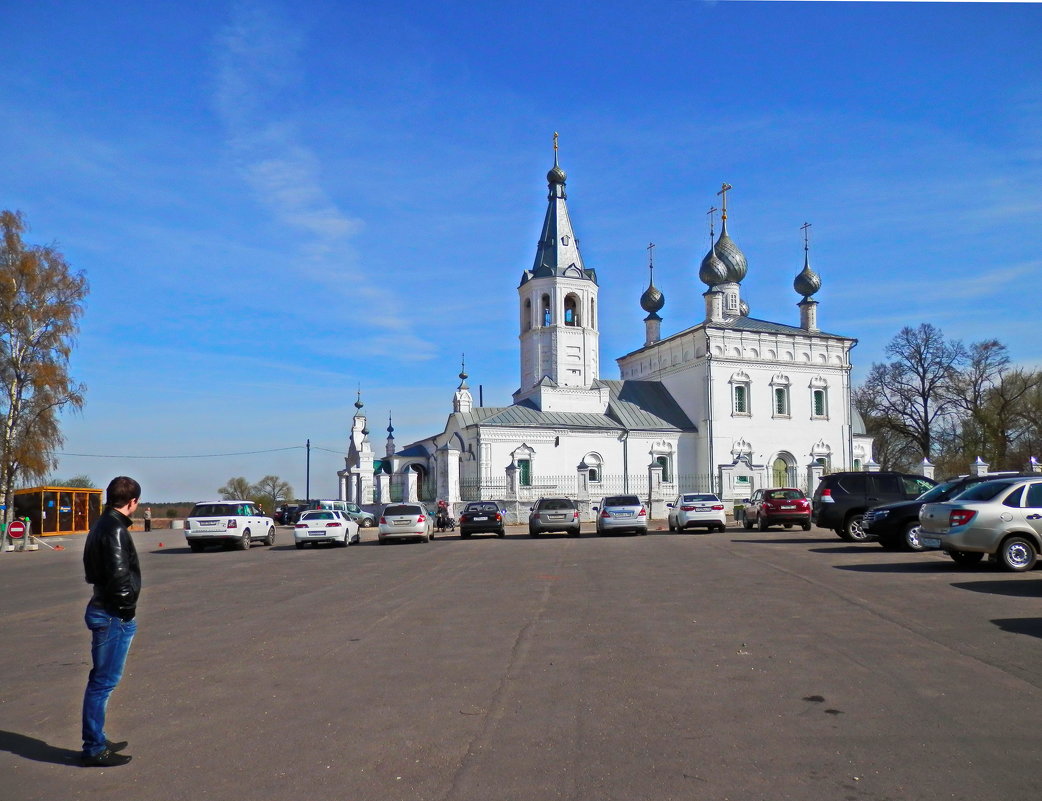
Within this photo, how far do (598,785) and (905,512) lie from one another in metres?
16.4

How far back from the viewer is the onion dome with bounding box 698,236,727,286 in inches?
2175

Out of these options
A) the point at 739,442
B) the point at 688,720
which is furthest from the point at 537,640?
the point at 739,442

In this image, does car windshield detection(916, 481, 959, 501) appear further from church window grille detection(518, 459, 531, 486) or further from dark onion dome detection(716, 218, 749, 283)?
dark onion dome detection(716, 218, 749, 283)

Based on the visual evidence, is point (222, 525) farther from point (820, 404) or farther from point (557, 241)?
point (820, 404)

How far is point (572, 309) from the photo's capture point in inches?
2110

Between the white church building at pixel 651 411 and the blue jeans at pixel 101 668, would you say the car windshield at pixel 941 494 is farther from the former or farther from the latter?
the white church building at pixel 651 411

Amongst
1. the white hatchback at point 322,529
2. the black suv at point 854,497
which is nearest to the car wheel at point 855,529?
the black suv at point 854,497

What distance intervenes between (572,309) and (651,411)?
302 inches

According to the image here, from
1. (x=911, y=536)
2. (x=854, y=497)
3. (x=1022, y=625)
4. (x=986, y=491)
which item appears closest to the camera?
(x=1022, y=625)

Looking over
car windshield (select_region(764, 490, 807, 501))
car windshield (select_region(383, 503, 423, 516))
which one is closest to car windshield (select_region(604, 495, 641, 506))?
car windshield (select_region(764, 490, 807, 501))

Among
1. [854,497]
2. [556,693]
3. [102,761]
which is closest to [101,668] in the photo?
[102,761]

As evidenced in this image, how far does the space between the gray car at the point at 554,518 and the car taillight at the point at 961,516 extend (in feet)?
54.2

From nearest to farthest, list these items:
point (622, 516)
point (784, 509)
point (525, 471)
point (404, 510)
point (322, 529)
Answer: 1. point (322, 529)
2. point (404, 510)
3. point (784, 509)
4. point (622, 516)
5. point (525, 471)

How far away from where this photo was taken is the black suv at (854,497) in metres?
22.4
